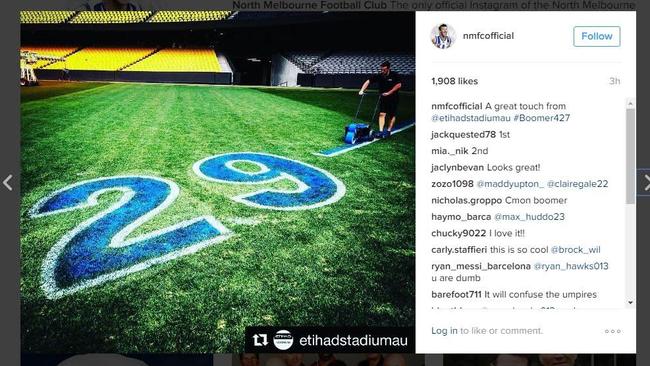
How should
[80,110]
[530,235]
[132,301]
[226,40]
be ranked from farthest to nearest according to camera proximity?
[226,40] < [80,110] < [530,235] < [132,301]

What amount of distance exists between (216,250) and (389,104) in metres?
1.86

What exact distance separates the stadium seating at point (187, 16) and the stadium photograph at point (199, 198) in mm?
30

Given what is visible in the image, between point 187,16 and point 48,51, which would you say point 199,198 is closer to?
point 187,16

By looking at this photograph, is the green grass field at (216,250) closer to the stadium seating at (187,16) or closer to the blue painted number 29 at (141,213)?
the blue painted number 29 at (141,213)

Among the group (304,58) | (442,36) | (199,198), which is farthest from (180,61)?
(442,36)

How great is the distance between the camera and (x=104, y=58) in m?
4.41

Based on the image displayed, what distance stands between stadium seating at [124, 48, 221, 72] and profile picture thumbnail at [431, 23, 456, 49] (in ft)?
8.41

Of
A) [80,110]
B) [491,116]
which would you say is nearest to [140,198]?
[80,110]

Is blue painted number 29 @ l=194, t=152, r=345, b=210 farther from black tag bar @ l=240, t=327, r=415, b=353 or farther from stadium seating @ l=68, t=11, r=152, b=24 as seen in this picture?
stadium seating @ l=68, t=11, r=152, b=24

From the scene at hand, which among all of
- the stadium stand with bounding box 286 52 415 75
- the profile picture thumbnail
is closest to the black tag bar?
the profile picture thumbnail

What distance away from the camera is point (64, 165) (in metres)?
3.04

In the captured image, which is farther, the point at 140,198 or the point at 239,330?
the point at 140,198

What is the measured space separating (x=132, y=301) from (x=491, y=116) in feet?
8.66

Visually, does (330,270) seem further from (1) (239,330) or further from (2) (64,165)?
(2) (64,165)
